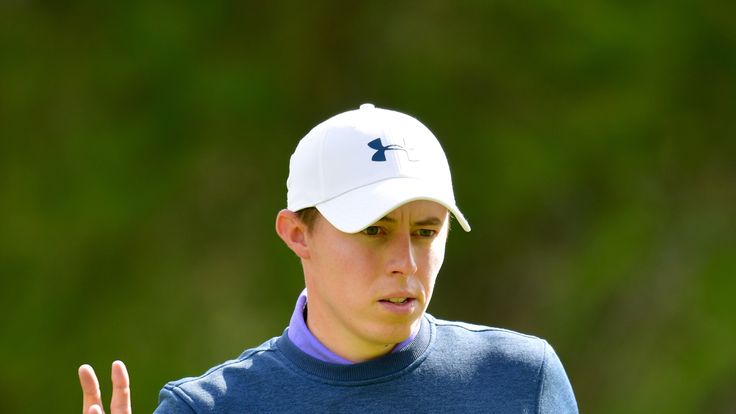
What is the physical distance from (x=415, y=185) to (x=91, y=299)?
4.90 metres

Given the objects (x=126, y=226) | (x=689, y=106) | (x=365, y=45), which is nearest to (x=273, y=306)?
(x=126, y=226)

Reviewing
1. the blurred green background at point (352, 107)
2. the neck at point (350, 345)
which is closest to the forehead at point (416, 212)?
the neck at point (350, 345)

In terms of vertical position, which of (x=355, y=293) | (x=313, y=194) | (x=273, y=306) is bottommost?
(x=273, y=306)

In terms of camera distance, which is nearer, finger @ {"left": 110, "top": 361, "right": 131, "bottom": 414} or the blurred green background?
finger @ {"left": 110, "top": 361, "right": 131, "bottom": 414}

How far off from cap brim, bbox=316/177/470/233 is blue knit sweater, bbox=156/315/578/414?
270mm

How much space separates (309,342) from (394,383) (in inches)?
7.4

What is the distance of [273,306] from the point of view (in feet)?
24.1

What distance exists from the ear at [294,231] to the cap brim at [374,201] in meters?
0.10

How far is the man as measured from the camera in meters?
2.55

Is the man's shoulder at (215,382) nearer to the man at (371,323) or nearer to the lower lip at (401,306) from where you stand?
the man at (371,323)

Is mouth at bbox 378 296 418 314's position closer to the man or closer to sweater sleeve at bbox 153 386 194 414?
the man

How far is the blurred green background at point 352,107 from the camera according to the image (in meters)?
7.17

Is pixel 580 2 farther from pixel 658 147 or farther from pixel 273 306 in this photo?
pixel 273 306

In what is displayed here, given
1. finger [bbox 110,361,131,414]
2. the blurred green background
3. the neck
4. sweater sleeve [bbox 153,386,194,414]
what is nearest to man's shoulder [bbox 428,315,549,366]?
the neck
